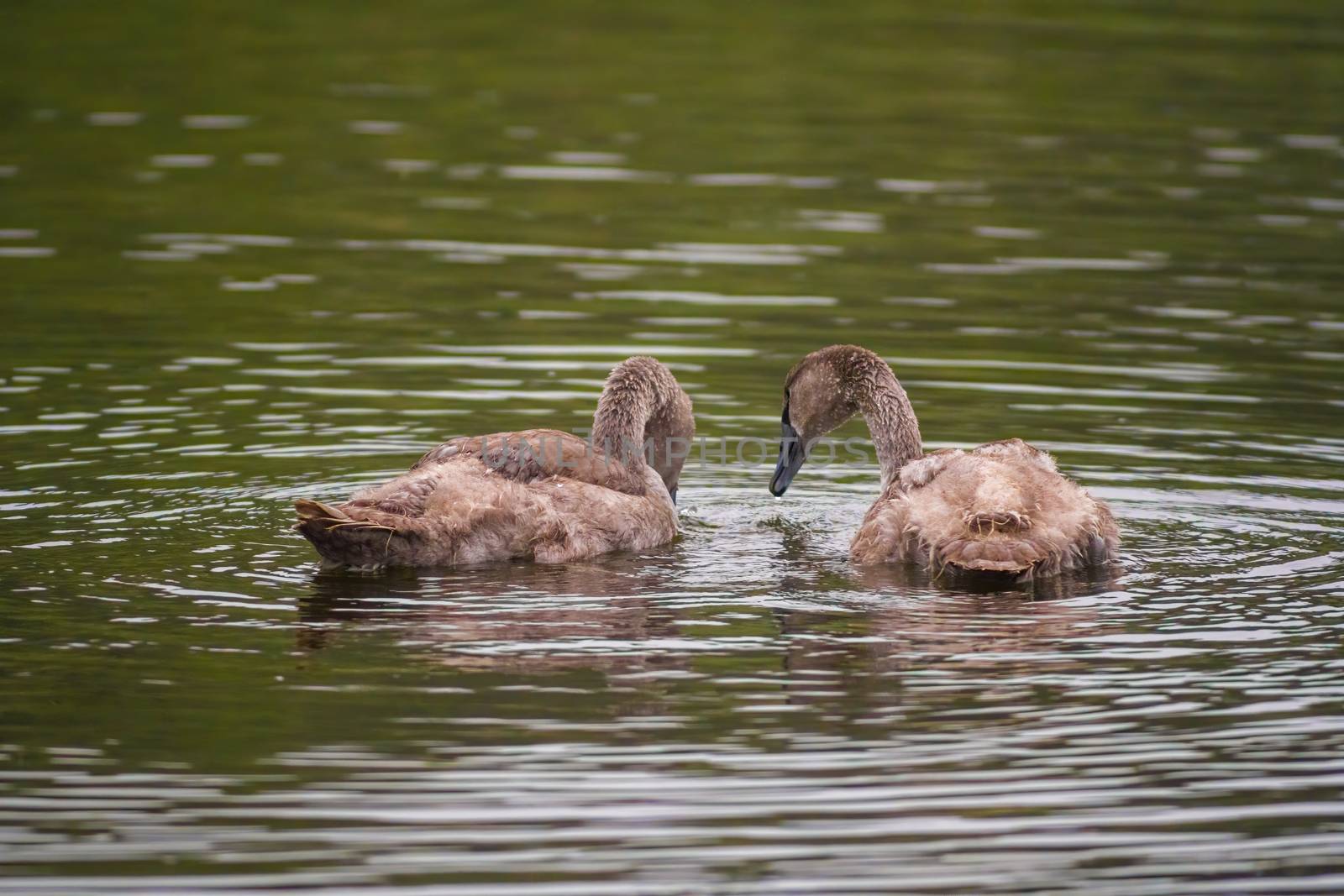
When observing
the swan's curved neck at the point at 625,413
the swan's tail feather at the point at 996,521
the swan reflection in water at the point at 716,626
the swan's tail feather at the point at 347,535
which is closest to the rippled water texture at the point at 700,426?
the swan reflection in water at the point at 716,626

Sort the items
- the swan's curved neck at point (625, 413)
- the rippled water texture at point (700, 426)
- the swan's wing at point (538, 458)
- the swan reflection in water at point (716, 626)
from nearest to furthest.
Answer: the rippled water texture at point (700, 426) < the swan reflection in water at point (716, 626) < the swan's wing at point (538, 458) < the swan's curved neck at point (625, 413)

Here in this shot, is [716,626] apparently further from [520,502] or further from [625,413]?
[625,413]

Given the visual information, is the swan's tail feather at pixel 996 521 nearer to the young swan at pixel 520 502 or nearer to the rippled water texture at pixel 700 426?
the rippled water texture at pixel 700 426

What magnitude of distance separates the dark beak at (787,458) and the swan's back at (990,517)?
1.22 m

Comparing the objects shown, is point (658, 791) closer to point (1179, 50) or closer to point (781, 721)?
point (781, 721)

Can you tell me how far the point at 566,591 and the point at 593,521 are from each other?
0.99m

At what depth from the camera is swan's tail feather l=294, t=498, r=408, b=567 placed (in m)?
10.3

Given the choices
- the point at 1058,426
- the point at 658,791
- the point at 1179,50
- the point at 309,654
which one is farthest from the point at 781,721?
the point at 1179,50

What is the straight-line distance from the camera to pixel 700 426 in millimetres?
14477

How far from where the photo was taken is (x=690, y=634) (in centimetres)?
970

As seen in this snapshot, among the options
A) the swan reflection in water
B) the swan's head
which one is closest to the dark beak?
the swan's head

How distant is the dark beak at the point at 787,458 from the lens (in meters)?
12.7

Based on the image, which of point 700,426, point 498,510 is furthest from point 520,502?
point 700,426

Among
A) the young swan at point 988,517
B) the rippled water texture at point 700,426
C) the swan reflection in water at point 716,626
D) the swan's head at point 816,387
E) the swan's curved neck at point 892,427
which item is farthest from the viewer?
the swan's head at point 816,387
